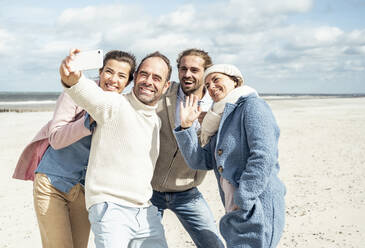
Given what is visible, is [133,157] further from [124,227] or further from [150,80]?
[150,80]

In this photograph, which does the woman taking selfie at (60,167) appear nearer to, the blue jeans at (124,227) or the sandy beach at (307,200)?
the blue jeans at (124,227)

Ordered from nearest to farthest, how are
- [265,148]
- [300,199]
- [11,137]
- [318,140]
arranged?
[265,148] < [300,199] < [318,140] < [11,137]

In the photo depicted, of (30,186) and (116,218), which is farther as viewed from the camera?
(30,186)

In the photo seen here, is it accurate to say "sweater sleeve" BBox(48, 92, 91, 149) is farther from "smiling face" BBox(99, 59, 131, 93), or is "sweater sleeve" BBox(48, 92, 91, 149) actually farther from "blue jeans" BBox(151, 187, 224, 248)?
"blue jeans" BBox(151, 187, 224, 248)

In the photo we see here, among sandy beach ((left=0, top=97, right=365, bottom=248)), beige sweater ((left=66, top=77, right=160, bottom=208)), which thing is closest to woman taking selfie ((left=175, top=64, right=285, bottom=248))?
beige sweater ((left=66, top=77, right=160, bottom=208))

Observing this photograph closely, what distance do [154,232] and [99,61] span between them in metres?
1.41

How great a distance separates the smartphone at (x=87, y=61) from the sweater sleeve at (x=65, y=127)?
49 cm

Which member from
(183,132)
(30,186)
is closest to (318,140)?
(30,186)

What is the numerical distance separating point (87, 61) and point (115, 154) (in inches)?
28.8

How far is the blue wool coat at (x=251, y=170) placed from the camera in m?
2.69

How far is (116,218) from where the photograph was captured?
2693 mm

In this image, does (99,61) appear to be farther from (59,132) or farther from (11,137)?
(11,137)

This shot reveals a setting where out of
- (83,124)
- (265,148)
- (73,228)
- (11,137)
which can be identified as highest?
(83,124)

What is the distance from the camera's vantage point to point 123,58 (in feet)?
10.9
